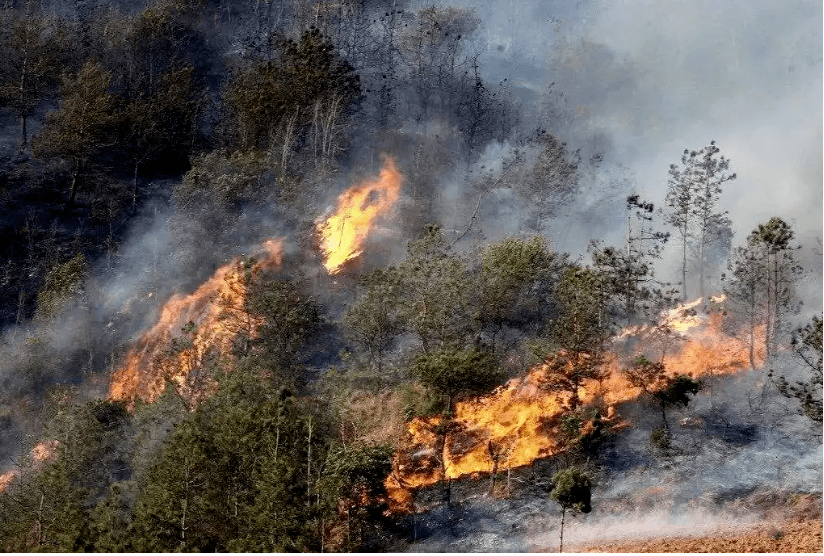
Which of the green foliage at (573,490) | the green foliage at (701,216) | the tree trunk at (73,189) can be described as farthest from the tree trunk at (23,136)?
the green foliage at (573,490)

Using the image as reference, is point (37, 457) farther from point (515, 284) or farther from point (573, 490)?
point (573, 490)

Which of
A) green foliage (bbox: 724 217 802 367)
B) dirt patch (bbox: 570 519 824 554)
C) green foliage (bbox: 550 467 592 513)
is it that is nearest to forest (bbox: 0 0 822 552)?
green foliage (bbox: 550 467 592 513)

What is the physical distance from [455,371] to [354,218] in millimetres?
31304

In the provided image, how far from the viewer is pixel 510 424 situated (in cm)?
4962

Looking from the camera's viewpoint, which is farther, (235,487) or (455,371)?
(455,371)

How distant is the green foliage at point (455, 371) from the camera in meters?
44.9

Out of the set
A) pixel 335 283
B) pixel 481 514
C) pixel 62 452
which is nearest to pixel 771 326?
pixel 481 514

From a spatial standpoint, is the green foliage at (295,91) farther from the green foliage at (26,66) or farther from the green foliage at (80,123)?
the green foliage at (26,66)

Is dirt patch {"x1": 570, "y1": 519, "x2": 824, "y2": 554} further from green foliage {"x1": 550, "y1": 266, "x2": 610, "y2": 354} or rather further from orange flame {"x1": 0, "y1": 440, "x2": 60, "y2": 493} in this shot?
orange flame {"x1": 0, "y1": 440, "x2": 60, "y2": 493}

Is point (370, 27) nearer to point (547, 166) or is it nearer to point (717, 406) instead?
point (547, 166)

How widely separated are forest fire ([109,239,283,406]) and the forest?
0.37m

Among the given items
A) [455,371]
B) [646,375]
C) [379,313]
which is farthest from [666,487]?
[379,313]

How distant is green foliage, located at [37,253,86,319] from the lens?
6419 centimetres

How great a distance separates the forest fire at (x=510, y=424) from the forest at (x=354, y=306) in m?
0.18
